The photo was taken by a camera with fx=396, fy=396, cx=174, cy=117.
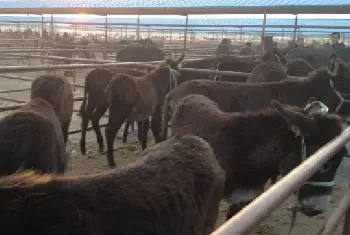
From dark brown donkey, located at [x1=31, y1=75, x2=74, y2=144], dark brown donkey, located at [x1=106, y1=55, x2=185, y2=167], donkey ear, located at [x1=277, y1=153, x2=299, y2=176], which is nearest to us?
donkey ear, located at [x1=277, y1=153, x2=299, y2=176]

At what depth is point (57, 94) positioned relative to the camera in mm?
5301

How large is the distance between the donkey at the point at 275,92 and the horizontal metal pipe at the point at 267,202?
11.9ft

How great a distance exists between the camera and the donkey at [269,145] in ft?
10.3

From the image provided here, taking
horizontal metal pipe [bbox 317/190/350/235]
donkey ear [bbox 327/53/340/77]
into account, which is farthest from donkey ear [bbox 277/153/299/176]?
donkey ear [bbox 327/53/340/77]

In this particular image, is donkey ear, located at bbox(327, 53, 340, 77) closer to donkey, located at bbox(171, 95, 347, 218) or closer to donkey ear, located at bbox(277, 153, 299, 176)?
donkey, located at bbox(171, 95, 347, 218)

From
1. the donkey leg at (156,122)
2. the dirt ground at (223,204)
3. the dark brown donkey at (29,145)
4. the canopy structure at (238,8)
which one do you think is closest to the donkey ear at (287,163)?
the dirt ground at (223,204)

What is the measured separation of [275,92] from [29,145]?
374 centimetres

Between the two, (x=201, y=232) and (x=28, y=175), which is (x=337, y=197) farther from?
(x=28, y=175)

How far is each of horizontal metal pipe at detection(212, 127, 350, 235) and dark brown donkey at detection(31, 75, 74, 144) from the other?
13.2 feet

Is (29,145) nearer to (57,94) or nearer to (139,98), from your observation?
(57,94)

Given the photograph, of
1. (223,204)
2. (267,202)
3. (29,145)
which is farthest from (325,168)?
(29,145)

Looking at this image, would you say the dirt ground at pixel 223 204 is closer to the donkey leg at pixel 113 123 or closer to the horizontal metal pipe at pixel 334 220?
the donkey leg at pixel 113 123

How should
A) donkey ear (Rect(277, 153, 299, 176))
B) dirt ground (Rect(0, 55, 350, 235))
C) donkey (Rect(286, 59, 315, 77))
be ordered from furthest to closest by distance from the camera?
donkey (Rect(286, 59, 315, 77))
dirt ground (Rect(0, 55, 350, 235))
donkey ear (Rect(277, 153, 299, 176))

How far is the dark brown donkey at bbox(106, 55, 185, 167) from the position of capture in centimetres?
628
